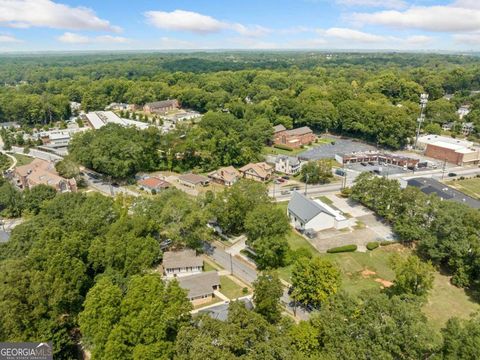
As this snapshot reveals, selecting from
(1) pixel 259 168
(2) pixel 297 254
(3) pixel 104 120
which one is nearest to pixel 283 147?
(1) pixel 259 168

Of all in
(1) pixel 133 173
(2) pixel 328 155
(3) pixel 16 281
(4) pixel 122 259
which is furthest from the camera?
(2) pixel 328 155

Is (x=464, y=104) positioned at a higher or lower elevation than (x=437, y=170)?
higher

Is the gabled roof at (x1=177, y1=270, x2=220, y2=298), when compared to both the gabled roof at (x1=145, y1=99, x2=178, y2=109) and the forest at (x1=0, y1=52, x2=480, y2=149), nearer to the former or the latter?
the forest at (x1=0, y1=52, x2=480, y2=149)

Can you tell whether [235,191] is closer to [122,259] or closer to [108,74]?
[122,259]

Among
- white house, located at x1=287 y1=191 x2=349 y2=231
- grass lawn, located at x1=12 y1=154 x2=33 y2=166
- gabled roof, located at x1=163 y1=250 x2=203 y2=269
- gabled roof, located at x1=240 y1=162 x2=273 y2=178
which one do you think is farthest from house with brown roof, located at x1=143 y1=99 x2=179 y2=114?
gabled roof, located at x1=163 y1=250 x2=203 y2=269

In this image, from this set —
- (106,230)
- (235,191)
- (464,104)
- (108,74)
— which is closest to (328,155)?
(235,191)

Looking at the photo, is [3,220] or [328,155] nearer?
[3,220]

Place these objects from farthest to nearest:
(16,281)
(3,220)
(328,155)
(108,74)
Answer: (108,74) → (328,155) → (3,220) → (16,281)
